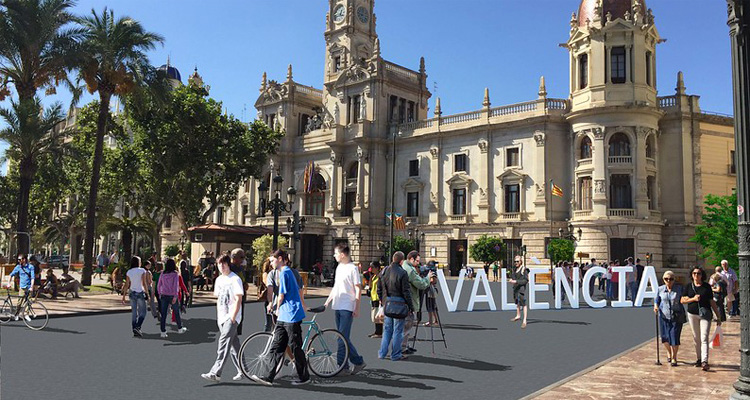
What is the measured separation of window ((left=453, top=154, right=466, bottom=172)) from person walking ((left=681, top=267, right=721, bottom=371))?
124 feet

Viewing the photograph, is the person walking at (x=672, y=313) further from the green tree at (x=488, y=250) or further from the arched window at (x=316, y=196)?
the arched window at (x=316, y=196)

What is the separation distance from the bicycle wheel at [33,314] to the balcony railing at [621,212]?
112 ft

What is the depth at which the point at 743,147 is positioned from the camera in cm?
671

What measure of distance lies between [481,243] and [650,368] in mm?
32831

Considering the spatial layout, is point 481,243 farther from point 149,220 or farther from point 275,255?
point 275,255

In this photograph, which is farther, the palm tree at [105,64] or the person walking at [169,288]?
the palm tree at [105,64]

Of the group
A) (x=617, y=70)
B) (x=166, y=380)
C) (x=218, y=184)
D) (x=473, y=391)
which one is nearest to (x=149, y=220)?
(x=218, y=184)

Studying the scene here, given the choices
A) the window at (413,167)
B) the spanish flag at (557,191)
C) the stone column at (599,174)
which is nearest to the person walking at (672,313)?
the stone column at (599,174)

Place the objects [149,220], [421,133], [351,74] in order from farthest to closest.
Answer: [351,74] → [421,133] → [149,220]

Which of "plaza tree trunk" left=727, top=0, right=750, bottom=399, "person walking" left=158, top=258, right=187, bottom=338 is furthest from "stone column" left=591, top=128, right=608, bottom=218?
"plaza tree trunk" left=727, top=0, right=750, bottom=399

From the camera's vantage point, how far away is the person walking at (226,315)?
28.7 ft

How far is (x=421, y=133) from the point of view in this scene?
166 feet

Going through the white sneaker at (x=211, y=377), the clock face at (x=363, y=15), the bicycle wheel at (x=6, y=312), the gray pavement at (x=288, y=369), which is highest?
the clock face at (x=363, y=15)

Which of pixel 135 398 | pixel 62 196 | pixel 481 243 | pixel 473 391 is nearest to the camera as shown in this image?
pixel 135 398
